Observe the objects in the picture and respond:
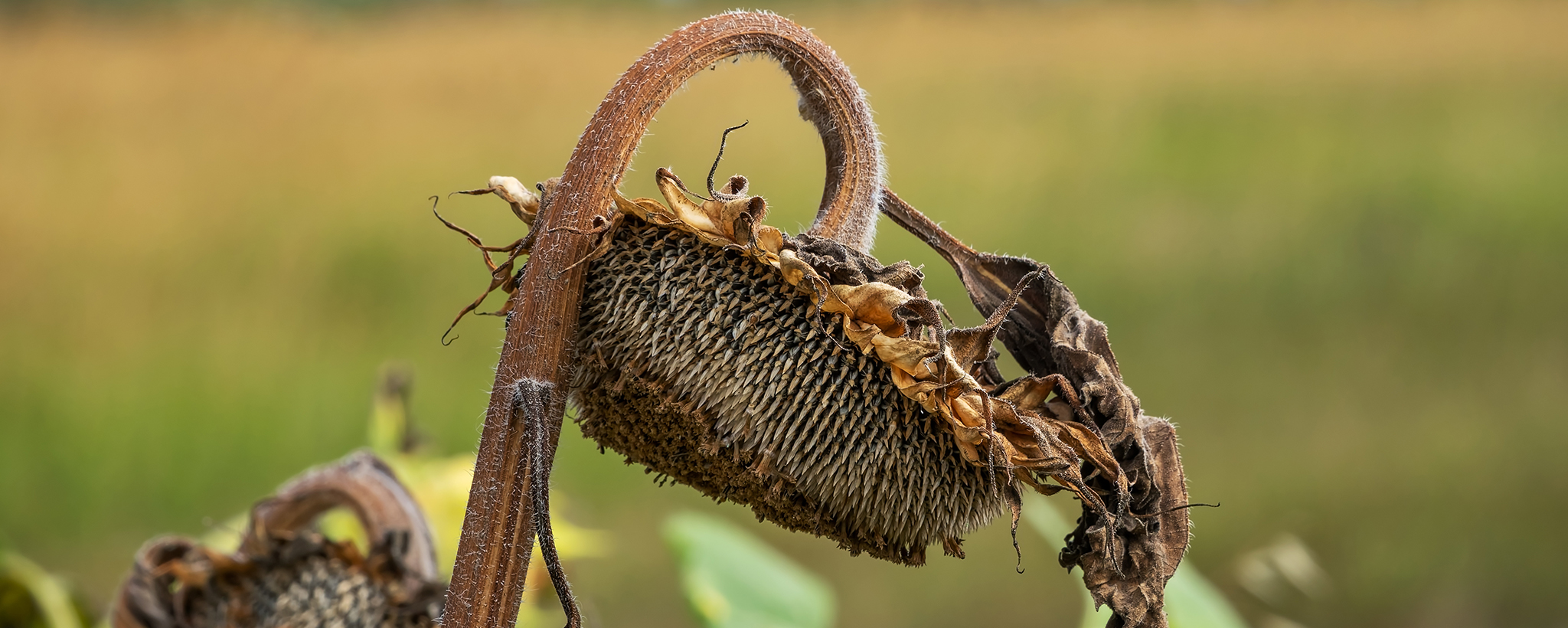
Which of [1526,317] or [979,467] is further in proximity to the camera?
[1526,317]

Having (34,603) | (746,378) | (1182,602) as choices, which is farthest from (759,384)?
(34,603)

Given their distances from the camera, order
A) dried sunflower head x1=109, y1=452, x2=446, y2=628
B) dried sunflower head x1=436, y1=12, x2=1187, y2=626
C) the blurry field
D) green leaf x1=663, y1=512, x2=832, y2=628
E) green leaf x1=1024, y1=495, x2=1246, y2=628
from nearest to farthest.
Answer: dried sunflower head x1=436, y1=12, x2=1187, y2=626 → dried sunflower head x1=109, y1=452, x2=446, y2=628 → green leaf x1=1024, y1=495, x2=1246, y2=628 → green leaf x1=663, y1=512, x2=832, y2=628 → the blurry field

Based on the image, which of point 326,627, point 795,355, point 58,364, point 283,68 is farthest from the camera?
point 283,68

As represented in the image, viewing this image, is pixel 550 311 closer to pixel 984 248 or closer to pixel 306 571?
pixel 306 571

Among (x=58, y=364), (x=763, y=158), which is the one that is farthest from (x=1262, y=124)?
(x=58, y=364)

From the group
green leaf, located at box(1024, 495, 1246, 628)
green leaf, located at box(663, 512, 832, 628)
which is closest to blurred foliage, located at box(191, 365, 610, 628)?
green leaf, located at box(663, 512, 832, 628)

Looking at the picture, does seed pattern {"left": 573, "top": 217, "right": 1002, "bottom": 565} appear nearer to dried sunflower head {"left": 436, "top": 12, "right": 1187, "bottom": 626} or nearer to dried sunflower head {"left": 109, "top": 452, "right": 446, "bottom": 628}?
dried sunflower head {"left": 436, "top": 12, "right": 1187, "bottom": 626}

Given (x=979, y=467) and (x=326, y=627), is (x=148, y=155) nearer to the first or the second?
(x=326, y=627)
